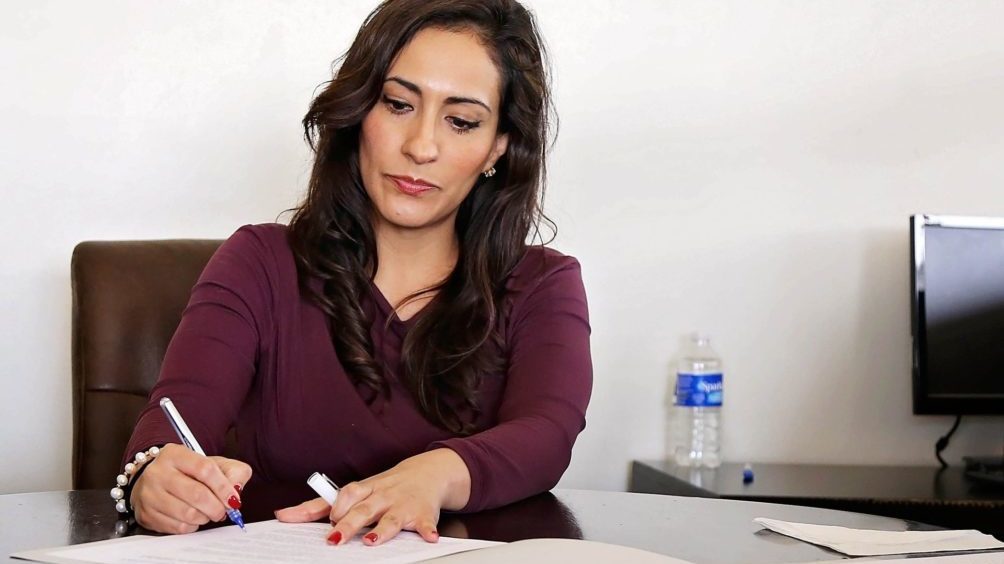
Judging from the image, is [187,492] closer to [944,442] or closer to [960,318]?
[960,318]

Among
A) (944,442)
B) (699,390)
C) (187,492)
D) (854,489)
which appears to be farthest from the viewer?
(944,442)

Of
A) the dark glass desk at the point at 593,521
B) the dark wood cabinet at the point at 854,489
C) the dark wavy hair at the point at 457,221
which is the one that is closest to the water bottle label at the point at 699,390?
the dark wood cabinet at the point at 854,489

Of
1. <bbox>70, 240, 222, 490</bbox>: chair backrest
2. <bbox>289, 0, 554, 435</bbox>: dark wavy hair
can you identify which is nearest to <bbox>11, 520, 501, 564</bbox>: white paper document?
<bbox>289, 0, 554, 435</bbox>: dark wavy hair

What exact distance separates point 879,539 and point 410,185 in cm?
83

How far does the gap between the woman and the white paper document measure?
34 centimetres

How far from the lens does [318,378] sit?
60.7 inches

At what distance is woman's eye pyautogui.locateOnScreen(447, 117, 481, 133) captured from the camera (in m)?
1.64

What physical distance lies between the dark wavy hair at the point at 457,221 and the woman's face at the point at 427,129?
3 cm

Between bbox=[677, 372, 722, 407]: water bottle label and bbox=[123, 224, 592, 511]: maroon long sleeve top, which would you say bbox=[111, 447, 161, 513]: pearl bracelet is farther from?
bbox=[677, 372, 722, 407]: water bottle label

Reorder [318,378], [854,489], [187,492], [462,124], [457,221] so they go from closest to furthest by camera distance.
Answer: [187,492] → [318,378] → [462,124] → [457,221] → [854,489]

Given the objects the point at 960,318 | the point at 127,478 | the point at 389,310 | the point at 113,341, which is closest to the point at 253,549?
the point at 127,478

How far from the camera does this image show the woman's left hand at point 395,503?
983 mm

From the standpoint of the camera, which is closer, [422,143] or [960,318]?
[422,143]

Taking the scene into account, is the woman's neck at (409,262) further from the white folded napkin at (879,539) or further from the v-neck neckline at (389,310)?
the white folded napkin at (879,539)
